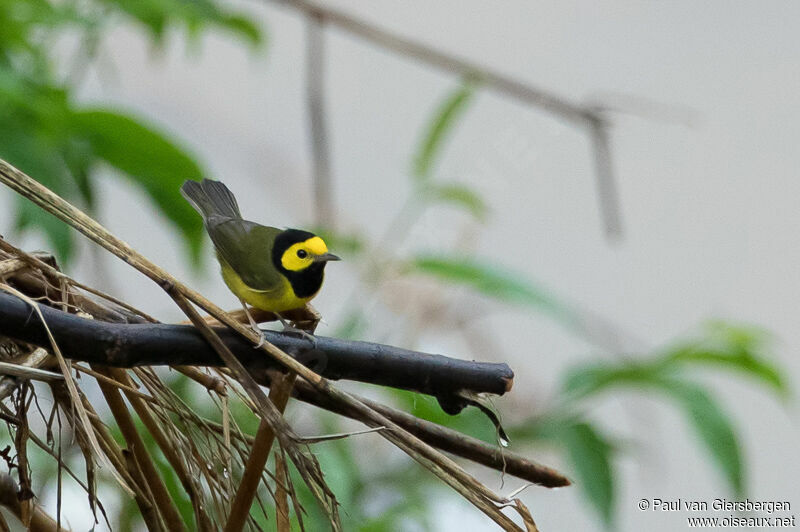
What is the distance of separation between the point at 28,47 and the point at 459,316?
4.20 ft

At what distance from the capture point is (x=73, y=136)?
39.1 inches

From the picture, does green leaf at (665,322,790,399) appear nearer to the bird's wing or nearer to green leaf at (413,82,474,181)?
green leaf at (413,82,474,181)

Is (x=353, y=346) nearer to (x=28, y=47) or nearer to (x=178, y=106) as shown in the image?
(x=28, y=47)

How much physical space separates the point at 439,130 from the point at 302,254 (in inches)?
35.5

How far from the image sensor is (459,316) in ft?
7.03

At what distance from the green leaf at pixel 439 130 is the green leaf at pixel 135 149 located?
47cm

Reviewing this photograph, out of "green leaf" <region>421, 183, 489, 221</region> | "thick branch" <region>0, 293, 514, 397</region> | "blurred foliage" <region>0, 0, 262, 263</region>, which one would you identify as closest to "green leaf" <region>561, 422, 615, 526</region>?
"green leaf" <region>421, 183, 489, 221</region>

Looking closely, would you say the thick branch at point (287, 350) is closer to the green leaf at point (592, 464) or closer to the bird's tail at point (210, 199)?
the bird's tail at point (210, 199)

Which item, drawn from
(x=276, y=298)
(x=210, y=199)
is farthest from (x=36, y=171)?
(x=276, y=298)

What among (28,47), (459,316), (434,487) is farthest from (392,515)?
(459,316)

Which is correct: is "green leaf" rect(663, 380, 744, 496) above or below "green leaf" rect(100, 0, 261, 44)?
below

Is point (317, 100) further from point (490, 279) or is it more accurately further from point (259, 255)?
point (259, 255)

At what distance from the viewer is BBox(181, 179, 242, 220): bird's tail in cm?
55

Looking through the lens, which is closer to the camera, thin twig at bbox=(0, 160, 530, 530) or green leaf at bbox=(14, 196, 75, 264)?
thin twig at bbox=(0, 160, 530, 530)
